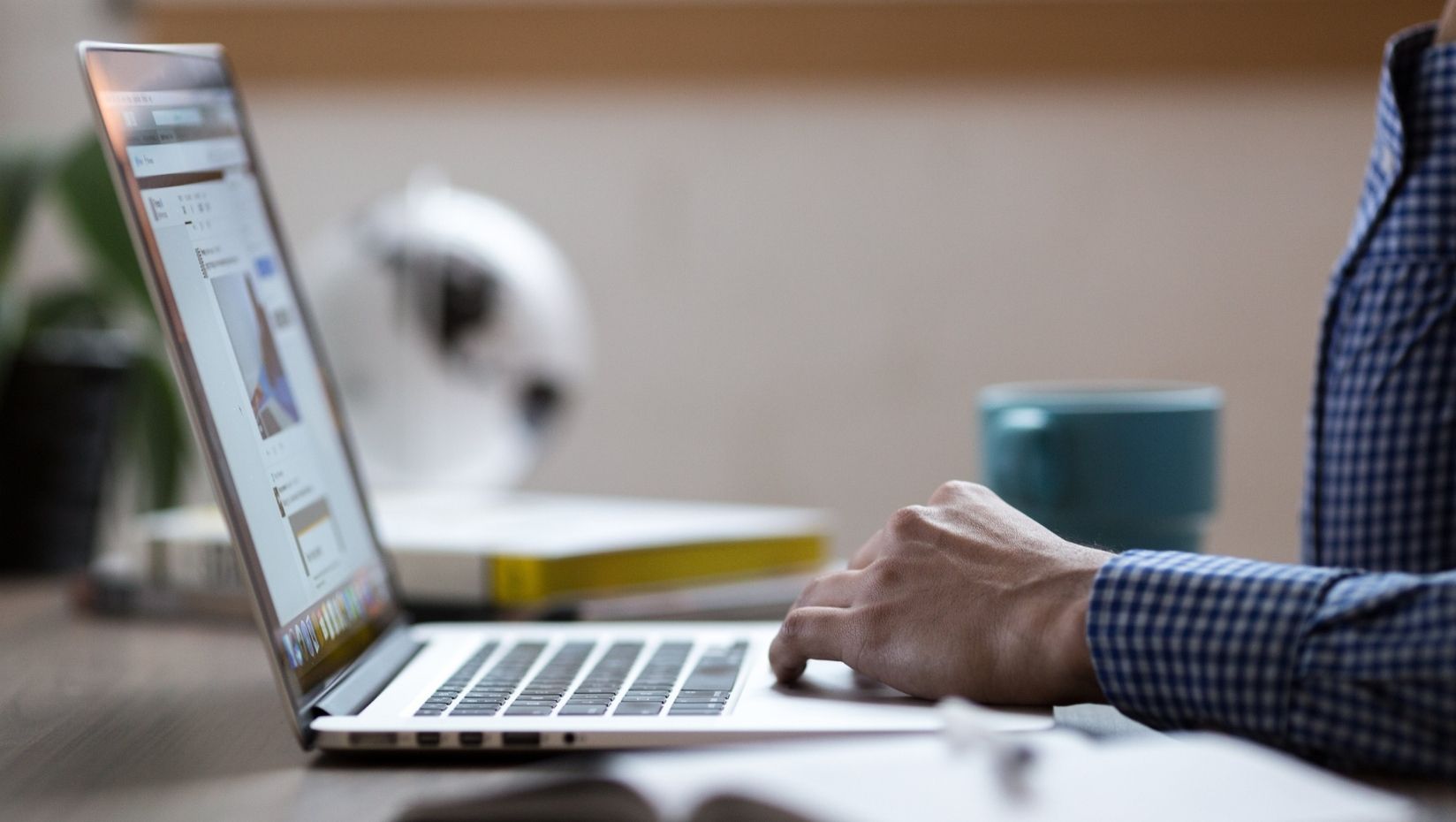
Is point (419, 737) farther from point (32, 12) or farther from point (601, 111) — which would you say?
point (32, 12)

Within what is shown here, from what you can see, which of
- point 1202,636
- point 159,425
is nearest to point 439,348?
point 159,425

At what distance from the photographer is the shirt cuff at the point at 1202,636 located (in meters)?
0.45

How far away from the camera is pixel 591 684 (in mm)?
553

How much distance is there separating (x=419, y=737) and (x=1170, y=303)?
1.24 m

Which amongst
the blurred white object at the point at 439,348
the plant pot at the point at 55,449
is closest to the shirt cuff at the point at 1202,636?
the blurred white object at the point at 439,348

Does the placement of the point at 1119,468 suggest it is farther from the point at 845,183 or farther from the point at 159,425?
the point at 845,183

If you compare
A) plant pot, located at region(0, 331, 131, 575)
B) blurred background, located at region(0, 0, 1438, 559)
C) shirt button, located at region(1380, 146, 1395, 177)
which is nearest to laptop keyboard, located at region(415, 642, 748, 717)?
shirt button, located at region(1380, 146, 1395, 177)

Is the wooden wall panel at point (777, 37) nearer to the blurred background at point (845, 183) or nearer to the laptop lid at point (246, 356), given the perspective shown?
the blurred background at point (845, 183)

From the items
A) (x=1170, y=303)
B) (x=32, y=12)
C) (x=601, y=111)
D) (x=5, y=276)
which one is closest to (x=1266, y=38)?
(x=1170, y=303)

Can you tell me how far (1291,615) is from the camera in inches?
17.9

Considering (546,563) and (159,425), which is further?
(159,425)

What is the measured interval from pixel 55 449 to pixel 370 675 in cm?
57

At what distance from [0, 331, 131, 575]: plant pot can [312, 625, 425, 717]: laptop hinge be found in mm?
473

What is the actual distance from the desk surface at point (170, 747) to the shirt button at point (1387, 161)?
13.3 inches
